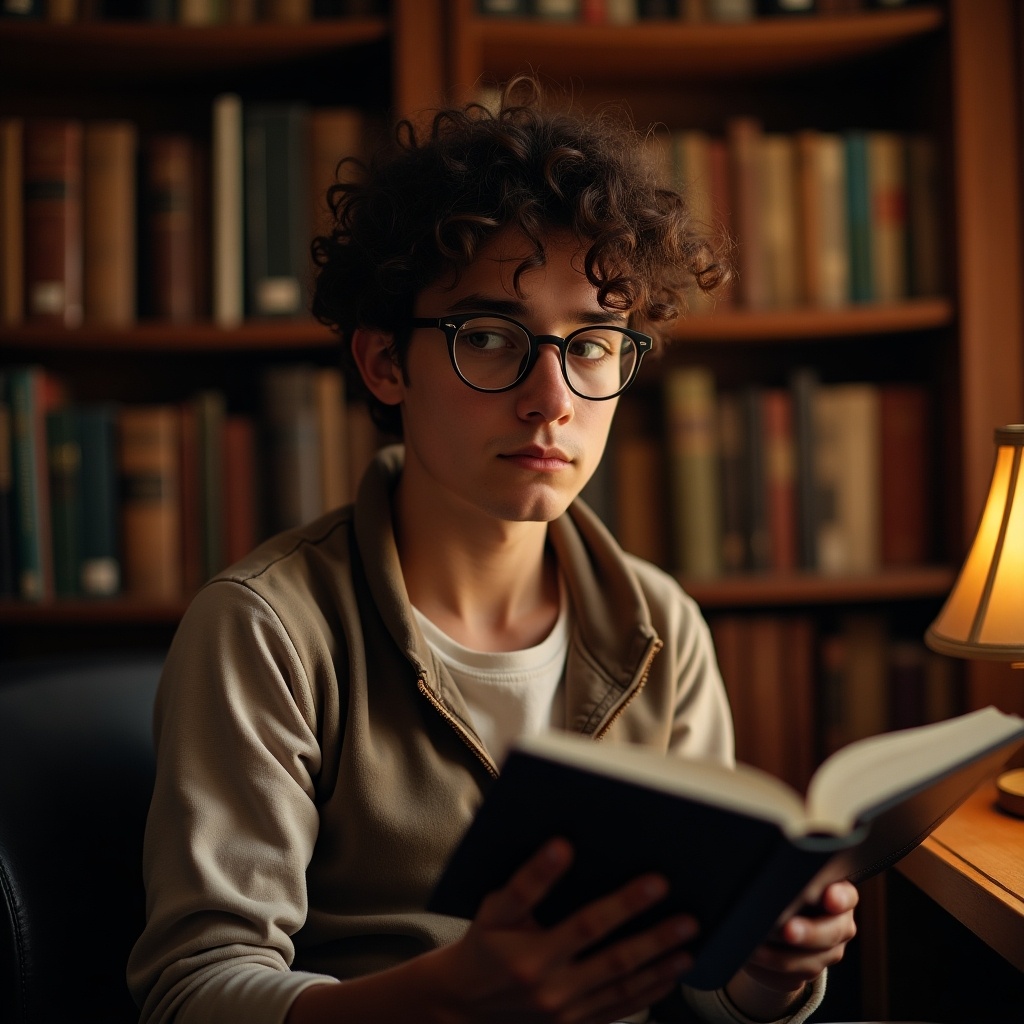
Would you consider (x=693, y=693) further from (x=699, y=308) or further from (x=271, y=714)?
(x=699, y=308)

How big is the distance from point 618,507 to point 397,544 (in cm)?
67

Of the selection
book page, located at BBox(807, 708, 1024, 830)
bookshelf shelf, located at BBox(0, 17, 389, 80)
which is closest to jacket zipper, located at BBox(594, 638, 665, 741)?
book page, located at BBox(807, 708, 1024, 830)

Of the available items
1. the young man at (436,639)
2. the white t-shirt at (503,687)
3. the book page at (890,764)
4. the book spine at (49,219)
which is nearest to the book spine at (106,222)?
the book spine at (49,219)

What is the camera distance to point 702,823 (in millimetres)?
565

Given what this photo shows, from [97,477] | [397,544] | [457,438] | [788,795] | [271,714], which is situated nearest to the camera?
[788,795]

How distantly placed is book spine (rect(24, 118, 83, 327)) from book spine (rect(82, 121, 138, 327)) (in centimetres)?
2

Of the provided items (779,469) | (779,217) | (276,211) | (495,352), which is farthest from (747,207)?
(495,352)

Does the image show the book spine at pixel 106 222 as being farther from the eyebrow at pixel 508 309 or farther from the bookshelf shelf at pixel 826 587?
the bookshelf shelf at pixel 826 587

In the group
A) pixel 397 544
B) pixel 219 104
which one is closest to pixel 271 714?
pixel 397 544

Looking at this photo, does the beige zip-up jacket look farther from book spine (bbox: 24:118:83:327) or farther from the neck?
book spine (bbox: 24:118:83:327)

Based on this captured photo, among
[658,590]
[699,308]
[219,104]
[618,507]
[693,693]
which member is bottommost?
[693,693]

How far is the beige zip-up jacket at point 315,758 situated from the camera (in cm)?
79

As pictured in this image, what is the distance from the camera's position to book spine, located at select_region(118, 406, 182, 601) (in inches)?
63.5

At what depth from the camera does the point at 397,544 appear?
1.11m
